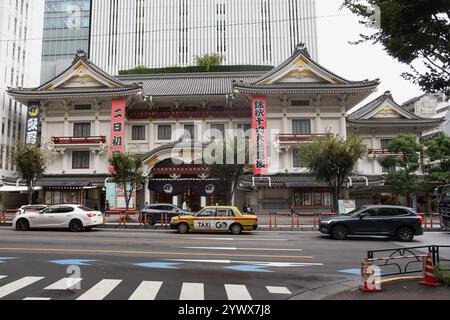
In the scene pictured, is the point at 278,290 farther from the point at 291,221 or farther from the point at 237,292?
the point at 291,221

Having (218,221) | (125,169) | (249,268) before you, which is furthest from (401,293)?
(125,169)

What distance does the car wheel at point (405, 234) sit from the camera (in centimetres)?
1568

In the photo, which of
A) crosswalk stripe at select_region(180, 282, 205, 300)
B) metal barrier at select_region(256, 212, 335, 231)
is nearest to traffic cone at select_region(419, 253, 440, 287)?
crosswalk stripe at select_region(180, 282, 205, 300)

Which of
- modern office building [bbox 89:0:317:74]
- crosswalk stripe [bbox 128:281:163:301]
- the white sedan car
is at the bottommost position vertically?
crosswalk stripe [bbox 128:281:163:301]

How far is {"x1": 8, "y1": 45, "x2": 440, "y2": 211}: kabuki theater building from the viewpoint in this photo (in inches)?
1126

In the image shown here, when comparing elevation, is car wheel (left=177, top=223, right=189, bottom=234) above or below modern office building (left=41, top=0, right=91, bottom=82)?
below

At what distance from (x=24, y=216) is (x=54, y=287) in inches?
562

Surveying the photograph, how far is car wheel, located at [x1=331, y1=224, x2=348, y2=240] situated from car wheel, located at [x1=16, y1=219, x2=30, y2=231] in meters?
16.5

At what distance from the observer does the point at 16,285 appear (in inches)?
289

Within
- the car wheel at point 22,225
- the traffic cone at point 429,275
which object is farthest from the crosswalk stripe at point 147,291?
the car wheel at point 22,225

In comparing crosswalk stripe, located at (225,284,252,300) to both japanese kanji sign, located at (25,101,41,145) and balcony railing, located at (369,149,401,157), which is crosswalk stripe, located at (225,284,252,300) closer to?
balcony railing, located at (369,149,401,157)

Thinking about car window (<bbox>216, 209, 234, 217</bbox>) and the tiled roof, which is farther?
the tiled roof

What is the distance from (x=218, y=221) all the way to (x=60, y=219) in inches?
344
